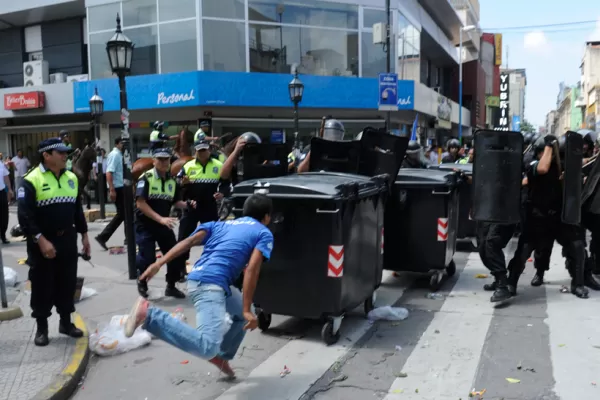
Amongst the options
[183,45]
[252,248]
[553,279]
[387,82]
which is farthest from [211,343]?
[183,45]

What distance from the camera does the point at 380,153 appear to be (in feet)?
22.0

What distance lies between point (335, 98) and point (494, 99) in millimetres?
38629

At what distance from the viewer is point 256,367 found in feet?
15.6

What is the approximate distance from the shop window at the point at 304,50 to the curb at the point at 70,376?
16.4 m

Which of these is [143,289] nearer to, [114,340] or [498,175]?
[114,340]

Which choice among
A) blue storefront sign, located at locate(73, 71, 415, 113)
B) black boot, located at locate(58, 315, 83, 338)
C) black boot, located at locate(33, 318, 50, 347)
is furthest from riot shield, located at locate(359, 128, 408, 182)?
blue storefront sign, located at locate(73, 71, 415, 113)

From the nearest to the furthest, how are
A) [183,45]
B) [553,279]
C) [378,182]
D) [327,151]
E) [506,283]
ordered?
[378,182]
[506,283]
[327,151]
[553,279]
[183,45]

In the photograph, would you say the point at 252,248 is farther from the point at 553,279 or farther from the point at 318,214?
the point at 553,279

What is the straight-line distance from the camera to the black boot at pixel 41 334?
504 cm

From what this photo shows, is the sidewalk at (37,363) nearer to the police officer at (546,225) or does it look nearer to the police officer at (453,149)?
the police officer at (546,225)

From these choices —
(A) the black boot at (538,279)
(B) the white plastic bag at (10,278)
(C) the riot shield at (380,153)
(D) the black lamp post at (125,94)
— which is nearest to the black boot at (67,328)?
(D) the black lamp post at (125,94)

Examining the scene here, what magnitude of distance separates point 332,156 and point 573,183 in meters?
2.74

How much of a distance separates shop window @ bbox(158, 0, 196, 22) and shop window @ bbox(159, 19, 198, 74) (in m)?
0.23

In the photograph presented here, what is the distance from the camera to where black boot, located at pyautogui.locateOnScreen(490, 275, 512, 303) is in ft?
21.1
